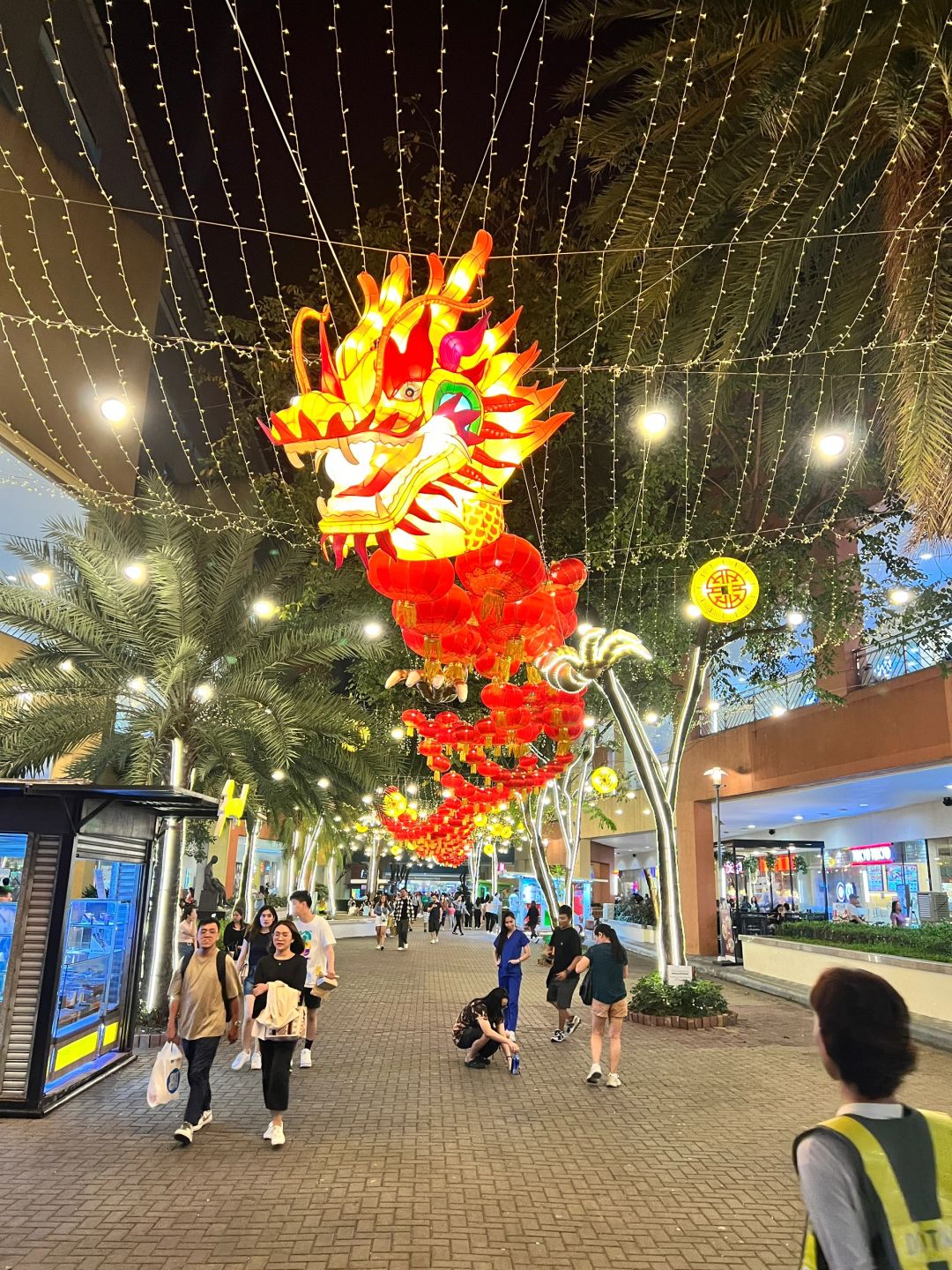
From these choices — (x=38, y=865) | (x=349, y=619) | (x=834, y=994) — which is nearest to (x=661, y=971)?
(x=349, y=619)

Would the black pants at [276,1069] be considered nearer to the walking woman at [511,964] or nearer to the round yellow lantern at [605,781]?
the walking woman at [511,964]

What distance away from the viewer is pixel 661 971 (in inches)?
545

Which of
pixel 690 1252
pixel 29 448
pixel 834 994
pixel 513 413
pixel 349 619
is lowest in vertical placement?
pixel 690 1252

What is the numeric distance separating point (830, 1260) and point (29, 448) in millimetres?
14340

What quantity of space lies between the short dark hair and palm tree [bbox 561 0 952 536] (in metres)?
5.03

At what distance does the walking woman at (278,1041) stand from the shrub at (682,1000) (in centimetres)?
774

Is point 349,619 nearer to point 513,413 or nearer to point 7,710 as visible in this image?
point 7,710

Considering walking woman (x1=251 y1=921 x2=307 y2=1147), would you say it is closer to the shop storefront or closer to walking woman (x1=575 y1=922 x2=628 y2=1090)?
the shop storefront

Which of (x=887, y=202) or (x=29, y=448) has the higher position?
(x=29, y=448)

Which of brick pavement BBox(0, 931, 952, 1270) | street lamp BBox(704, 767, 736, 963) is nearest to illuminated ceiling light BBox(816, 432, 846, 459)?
brick pavement BBox(0, 931, 952, 1270)

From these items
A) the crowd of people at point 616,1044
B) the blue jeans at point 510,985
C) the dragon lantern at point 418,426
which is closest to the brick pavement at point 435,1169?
the crowd of people at point 616,1044

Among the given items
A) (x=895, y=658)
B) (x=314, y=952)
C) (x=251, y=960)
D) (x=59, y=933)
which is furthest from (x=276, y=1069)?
(x=895, y=658)

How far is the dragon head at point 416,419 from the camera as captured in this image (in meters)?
4.75

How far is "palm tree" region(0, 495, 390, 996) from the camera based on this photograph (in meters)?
10.8
